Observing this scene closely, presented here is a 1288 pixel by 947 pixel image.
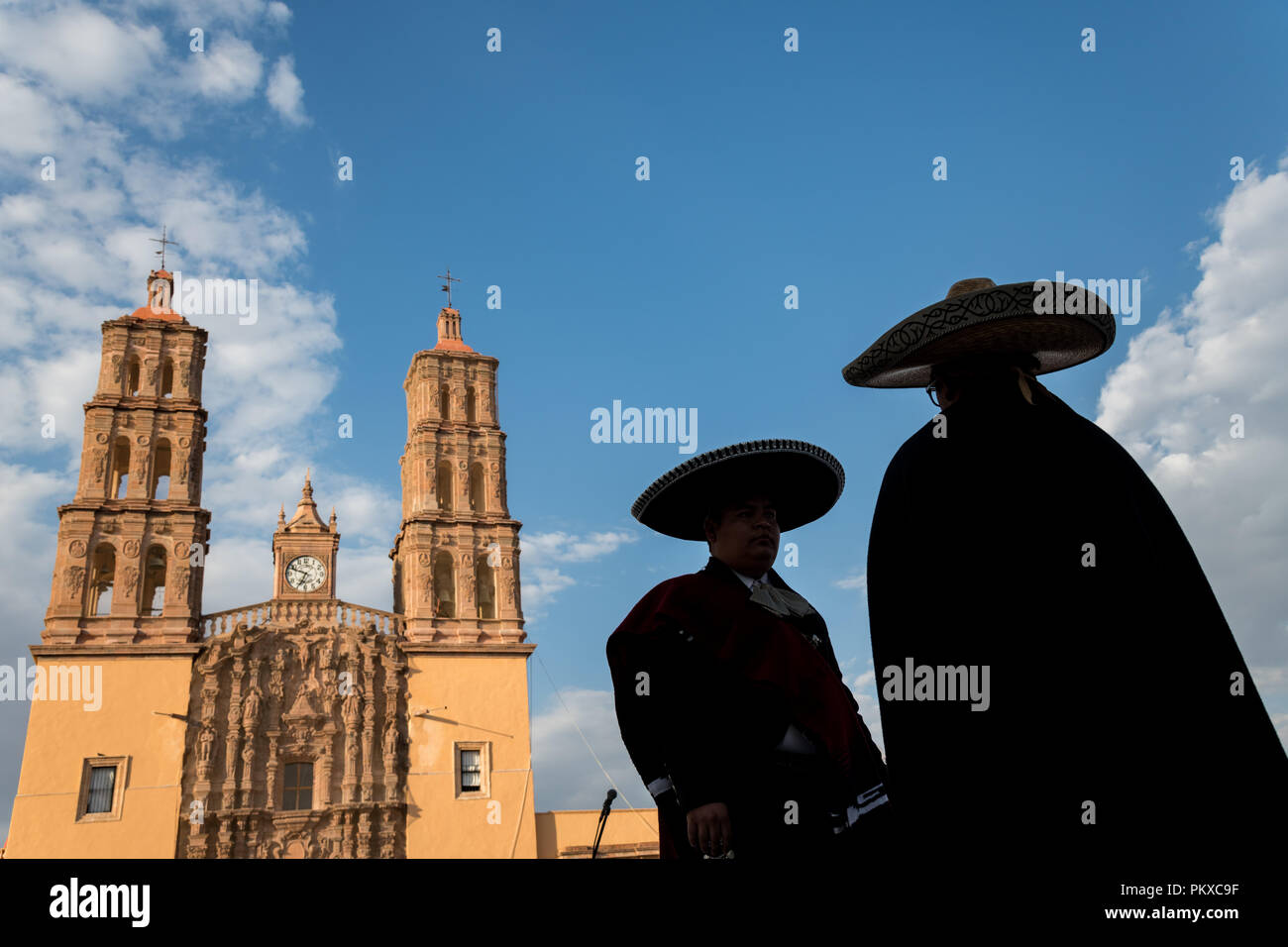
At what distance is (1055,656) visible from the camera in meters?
2.37

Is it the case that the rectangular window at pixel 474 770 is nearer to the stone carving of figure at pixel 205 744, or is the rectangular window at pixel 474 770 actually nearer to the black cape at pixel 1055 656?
the stone carving of figure at pixel 205 744

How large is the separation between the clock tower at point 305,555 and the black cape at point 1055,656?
83.7 feet

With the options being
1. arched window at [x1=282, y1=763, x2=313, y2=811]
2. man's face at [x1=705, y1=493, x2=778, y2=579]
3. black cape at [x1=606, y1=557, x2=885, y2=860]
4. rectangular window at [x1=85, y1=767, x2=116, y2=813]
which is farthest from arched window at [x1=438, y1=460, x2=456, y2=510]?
black cape at [x1=606, y1=557, x2=885, y2=860]

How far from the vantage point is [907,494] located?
265 centimetres

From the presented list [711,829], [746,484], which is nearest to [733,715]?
[711,829]

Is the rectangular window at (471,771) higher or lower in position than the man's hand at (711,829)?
lower

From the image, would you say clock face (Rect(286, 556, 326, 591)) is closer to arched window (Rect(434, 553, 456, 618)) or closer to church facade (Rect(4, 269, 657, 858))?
church facade (Rect(4, 269, 657, 858))

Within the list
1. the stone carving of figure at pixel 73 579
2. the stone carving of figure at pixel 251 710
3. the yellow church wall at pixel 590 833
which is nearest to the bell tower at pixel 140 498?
the stone carving of figure at pixel 73 579

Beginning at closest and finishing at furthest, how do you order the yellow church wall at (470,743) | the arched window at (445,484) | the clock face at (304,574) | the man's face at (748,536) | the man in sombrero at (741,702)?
1. the man in sombrero at (741,702)
2. the man's face at (748,536)
3. the yellow church wall at (470,743)
4. the clock face at (304,574)
5. the arched window at (445,484)

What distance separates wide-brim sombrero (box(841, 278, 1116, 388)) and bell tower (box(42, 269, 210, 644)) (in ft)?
81.6

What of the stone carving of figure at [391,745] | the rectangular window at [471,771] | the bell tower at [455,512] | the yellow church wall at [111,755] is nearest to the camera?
the yellow church wall at [111,755]

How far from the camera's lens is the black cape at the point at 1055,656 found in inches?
85.7

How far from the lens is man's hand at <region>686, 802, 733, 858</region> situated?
2.86 meters
